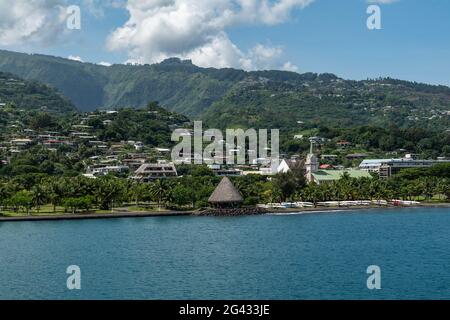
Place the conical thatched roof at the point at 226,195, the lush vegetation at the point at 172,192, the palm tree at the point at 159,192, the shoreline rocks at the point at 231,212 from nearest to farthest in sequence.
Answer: the lush vegetation at the point at 172,192, the shoreline rocks at the point at 231,212, the palm tree at the point at 159,192, the conical thatched roof at the point at 226,195

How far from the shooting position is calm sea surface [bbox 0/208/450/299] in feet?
108

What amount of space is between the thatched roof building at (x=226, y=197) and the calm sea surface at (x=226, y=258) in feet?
37.2

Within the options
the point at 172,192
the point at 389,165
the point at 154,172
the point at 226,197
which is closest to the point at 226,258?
the point at 226,197

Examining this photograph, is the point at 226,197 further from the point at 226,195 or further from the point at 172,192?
the point at 172,192

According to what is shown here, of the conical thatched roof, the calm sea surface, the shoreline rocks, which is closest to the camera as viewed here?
the calm sea surface

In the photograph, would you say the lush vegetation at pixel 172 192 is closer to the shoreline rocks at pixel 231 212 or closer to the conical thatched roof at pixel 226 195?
the conical thatched roof at pixel 226 195

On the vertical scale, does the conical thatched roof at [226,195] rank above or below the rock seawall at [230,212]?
above

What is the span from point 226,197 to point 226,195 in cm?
34

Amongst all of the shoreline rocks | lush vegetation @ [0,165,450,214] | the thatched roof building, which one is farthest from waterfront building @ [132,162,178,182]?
the shoreline rocks

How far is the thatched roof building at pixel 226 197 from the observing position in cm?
8056

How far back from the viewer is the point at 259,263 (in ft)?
135

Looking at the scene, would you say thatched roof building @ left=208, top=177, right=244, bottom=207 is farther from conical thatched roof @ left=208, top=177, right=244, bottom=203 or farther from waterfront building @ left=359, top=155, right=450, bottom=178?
waterfront building @ left=359, top=155, right=450, bottom=178

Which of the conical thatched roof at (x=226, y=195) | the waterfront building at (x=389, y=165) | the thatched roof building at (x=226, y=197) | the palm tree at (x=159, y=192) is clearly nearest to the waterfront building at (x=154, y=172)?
the palm tree at (x=159, y=192)

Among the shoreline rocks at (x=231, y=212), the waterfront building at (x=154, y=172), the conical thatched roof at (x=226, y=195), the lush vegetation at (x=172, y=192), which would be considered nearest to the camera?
the lush vegetation at (x=172, y=192)
